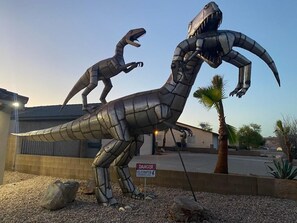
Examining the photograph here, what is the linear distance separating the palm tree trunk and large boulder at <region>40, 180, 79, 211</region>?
16.0 feet

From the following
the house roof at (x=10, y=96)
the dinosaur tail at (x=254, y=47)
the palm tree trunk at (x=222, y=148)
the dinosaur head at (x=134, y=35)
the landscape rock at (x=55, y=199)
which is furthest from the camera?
the palm tree trunk at (x=222, y=148)

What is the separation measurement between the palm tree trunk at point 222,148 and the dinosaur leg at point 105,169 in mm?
4238

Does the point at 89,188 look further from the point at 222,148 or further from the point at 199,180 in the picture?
the point at 222,148

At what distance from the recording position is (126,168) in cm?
639

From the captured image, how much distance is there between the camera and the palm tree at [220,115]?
335 inches

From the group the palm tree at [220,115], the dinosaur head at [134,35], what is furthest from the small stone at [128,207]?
the palm tree at [220,115]

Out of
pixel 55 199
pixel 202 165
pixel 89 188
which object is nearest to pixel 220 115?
pixel 89 188

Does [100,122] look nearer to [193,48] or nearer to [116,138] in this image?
[116,138]

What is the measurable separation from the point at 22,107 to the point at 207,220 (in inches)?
267

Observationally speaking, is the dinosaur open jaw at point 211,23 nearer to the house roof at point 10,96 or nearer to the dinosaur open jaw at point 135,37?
the dinosaur open jaw at point 135,37

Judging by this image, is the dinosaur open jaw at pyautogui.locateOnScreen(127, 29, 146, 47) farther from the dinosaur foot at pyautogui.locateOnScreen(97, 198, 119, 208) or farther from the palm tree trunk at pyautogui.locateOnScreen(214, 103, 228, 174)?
the palm tree trunk at pyautogui.locateOnScreen(214, 103, 228, 174)

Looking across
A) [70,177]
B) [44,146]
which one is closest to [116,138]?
[70,177]

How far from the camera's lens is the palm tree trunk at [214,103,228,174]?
27.8 ft

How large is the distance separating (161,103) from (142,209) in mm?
2178
